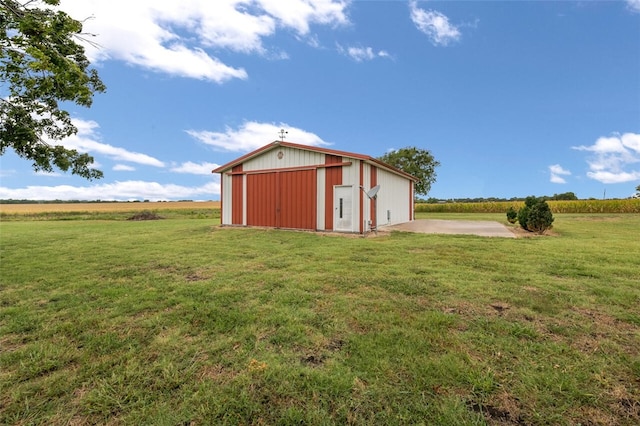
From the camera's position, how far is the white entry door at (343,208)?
1114 centimetres

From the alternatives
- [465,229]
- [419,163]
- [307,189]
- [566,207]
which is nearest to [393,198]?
[465,229]

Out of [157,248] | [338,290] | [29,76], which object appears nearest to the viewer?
[338,290]

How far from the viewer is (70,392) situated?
6.63 feet

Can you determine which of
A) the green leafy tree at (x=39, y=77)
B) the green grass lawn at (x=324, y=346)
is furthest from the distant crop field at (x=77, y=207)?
the green grass lawn at (x=324, y=346)

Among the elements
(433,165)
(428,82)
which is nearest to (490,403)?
(428,82)

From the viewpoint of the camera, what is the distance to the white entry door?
1114 cm

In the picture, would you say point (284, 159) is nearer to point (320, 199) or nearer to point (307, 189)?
point (307, 189)

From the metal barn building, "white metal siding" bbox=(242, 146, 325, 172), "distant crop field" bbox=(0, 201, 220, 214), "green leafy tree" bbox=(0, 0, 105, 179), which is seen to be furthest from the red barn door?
"distant crop field" bbox=(0, 201, 220, 214)

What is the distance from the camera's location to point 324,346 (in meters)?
2.55

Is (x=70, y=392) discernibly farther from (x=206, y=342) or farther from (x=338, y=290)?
(x=338, y=290)

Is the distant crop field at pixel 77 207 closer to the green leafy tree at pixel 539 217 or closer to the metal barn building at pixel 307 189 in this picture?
the metal barn building at pixel 307 189

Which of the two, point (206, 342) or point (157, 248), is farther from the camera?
point (157, 248)

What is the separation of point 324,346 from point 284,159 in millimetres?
10744

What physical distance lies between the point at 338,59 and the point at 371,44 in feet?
6.21
